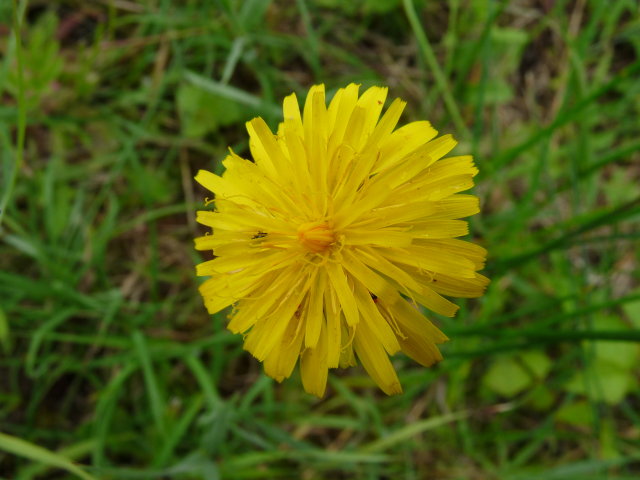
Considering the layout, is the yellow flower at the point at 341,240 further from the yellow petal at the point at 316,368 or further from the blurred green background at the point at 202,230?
the blurred green background at the point at 202,230

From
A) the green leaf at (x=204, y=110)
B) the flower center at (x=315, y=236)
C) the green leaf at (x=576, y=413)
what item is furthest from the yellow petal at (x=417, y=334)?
the green leaf at (x=204, y=110)

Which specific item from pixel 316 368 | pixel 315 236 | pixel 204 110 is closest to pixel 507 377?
pixel 316 368

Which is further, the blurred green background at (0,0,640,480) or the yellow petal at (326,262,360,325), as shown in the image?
the blurred green background at (0,0,640,480)

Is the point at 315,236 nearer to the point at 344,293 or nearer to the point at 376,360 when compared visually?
the point at 344,293

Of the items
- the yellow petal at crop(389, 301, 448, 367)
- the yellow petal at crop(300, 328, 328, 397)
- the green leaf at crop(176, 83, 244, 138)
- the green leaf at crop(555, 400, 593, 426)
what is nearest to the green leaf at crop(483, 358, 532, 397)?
the green leaf at crop(555, 400, 593, 426)

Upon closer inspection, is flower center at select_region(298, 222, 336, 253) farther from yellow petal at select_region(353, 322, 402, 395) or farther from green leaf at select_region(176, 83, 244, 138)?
green leaf at select_region(176, 83, 244, 138)

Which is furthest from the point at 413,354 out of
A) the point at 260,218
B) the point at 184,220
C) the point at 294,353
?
the point at 184,220
